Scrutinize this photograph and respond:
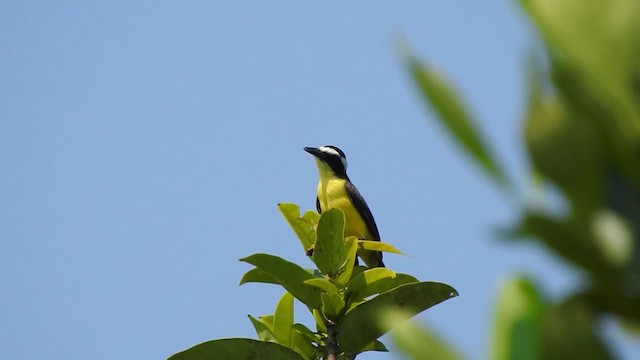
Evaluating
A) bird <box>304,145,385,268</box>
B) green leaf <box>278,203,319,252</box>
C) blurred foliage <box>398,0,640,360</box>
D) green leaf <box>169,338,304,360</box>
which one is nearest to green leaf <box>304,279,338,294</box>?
green leaf <box>169,338,304,360</box>

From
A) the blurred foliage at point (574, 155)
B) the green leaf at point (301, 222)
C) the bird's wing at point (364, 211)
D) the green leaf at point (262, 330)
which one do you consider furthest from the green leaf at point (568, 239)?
the bird's wing at point (364, 211)

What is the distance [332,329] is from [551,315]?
2798mm

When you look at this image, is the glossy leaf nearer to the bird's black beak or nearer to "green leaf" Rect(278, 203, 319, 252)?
"green leaf" Rect(278, 203, 319, 252)

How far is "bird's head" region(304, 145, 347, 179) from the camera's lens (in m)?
9.73

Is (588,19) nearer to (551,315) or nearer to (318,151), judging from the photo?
(551,315)

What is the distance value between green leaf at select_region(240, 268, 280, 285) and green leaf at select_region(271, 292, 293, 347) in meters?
0.10

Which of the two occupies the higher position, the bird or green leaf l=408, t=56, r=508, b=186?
the bird

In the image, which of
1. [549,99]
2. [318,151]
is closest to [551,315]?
[549,99]

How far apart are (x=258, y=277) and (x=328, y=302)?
337 millimetres

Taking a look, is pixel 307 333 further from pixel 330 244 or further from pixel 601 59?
pixel 601 59

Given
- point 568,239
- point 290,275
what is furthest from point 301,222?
point 568,239

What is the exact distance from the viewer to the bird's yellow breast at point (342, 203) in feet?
28.9

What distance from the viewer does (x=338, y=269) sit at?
3.63 meters

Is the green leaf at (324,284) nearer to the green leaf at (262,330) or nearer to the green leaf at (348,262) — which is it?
the green leaf at (348,262)
